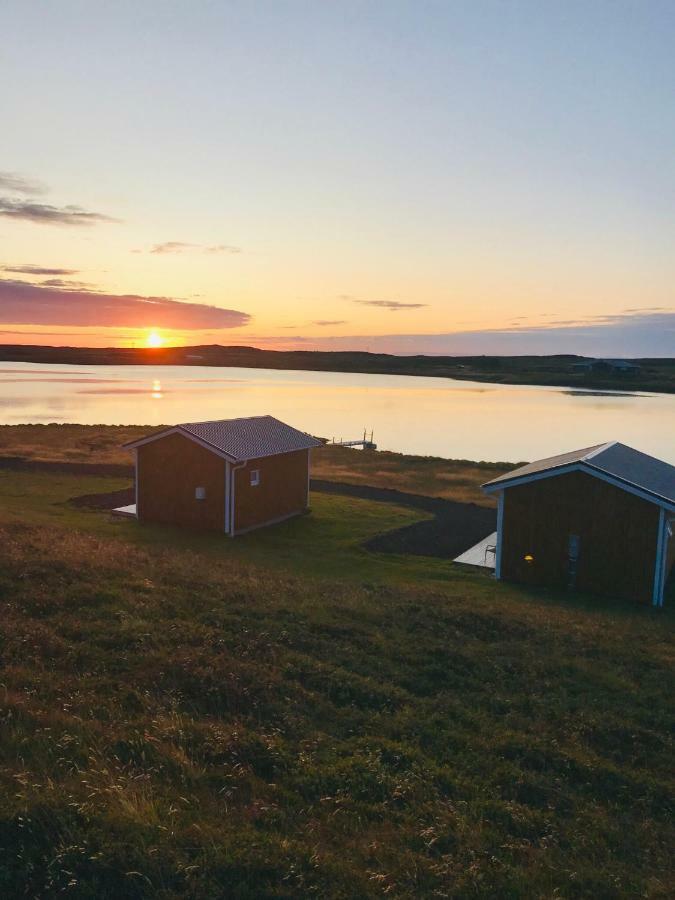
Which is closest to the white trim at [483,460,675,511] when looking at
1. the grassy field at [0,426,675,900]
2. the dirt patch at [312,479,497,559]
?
the dirt patch at [312,479,497,559]

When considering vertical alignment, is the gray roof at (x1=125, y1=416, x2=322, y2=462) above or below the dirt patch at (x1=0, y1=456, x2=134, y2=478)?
above

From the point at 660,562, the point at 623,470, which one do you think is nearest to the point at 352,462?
the point at 623,470

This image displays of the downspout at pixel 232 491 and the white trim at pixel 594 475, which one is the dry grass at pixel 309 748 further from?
the downspout at pixel 232 491

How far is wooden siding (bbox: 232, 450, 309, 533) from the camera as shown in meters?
30.1

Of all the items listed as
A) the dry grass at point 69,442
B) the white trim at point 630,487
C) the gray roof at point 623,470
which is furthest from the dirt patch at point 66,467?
the white trim at point 630,487

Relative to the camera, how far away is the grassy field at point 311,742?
6.71 metres

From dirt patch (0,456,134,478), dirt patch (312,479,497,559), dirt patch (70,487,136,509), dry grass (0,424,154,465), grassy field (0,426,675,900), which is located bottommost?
dirt patch (312,479,497,559)

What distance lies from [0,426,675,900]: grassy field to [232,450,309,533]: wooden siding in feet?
36.7

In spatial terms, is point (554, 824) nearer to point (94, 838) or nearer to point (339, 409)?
point (94, 838)

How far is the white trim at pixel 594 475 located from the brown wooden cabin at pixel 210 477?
35.8 ft

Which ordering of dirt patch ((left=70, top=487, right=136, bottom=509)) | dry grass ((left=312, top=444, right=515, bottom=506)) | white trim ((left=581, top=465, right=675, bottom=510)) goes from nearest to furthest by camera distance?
1. white trim ((left=581, top=465, right=675, bottom=510))
2. dirt patch ((left=70, top=487, right=136, bottom=509))
3. dry grass ((left=312, top=444, right=515, bottom=506))

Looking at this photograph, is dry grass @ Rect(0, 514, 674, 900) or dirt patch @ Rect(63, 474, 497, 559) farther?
dirt patch @ Rect(63, 474, 497, 559)

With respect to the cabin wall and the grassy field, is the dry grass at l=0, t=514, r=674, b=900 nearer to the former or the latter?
the grassy field

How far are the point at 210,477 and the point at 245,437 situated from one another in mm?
3015
